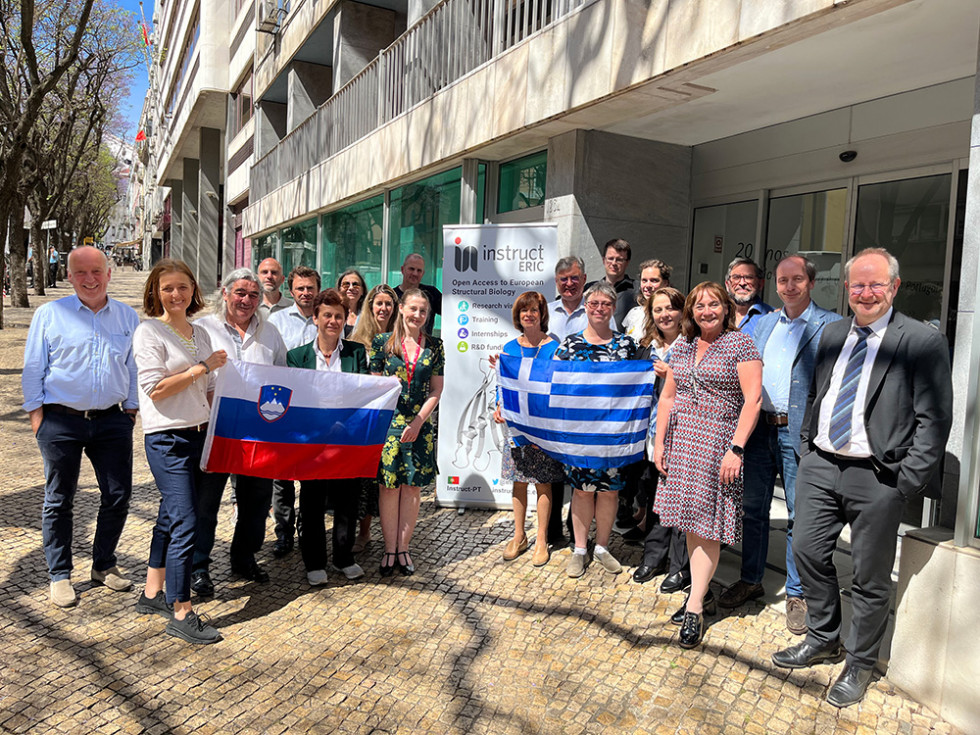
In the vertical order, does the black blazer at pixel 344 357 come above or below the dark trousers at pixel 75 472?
above

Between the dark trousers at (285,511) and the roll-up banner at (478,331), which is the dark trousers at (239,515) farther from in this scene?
the roll-up banner at (478,331)

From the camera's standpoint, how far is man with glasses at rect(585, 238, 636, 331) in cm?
610

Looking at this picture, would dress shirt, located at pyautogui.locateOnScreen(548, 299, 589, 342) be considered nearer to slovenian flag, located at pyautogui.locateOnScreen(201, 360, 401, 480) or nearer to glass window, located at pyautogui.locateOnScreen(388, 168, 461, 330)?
slovenian flag, located at pyautogui.locateOnScreen(201, 360, 401, 480)

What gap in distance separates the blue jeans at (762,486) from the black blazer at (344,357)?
260 centimetres

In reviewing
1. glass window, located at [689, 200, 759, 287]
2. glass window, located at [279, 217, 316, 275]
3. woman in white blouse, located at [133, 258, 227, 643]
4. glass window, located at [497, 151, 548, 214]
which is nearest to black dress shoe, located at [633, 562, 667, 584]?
woman in white blouse, located at [133, 258, 227, 643]

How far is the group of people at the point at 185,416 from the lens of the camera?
13.4ft

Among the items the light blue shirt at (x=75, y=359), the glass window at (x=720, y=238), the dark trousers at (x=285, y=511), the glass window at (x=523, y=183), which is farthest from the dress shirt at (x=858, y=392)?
the glass window at (x=523, y=183)

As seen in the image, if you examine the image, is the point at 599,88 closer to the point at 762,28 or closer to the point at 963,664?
the point at 762,28

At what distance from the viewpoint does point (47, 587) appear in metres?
4.75

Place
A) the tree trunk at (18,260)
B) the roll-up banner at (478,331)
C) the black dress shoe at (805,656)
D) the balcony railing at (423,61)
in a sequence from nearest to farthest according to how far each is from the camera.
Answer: the black dress shoe at (805,656) → the roll-up banner at (478,331) → the balcony railing at (423,61) → the tree trunk at (18,260)

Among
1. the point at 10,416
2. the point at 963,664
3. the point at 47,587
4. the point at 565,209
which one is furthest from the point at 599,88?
the point at 10,416

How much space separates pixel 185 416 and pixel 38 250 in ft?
98.9

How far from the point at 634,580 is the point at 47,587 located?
12.5 feet

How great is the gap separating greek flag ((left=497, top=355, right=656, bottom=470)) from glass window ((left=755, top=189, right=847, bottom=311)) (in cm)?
332
